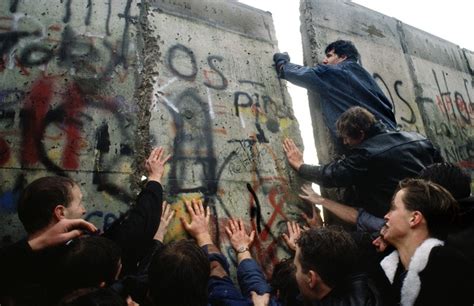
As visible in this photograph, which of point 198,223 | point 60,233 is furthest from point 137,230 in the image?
point 198,223

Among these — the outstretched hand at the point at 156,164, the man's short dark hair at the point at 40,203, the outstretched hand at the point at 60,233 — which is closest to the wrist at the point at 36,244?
the outstretched hand at the point at 60,233

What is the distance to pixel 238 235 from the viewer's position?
3.28 metres

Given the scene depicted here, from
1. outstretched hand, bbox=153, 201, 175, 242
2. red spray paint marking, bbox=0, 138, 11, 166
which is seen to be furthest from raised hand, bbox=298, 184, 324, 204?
red spray paint marking, bbox=0, 138, 11, 166

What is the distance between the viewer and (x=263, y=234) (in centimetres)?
349

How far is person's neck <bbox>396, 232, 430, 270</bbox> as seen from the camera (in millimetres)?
2184

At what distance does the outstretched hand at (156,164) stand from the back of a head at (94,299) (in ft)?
4.32

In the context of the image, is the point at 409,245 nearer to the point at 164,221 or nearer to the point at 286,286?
the point at 286,286

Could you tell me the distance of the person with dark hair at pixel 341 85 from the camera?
3.81 metres

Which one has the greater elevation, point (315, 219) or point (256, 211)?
point (256, 211)

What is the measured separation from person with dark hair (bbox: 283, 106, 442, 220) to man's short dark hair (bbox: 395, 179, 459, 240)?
2.55ft

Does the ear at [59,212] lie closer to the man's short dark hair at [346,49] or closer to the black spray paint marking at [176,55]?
the black spray paint marking at [176,55]

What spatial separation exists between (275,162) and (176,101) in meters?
1.19

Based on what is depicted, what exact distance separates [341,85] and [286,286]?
7.12 feet

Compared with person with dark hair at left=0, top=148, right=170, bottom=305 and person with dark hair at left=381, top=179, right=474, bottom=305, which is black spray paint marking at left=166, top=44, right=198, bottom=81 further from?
person with dark hair at left=381, top=179, right=474, bottom=305
